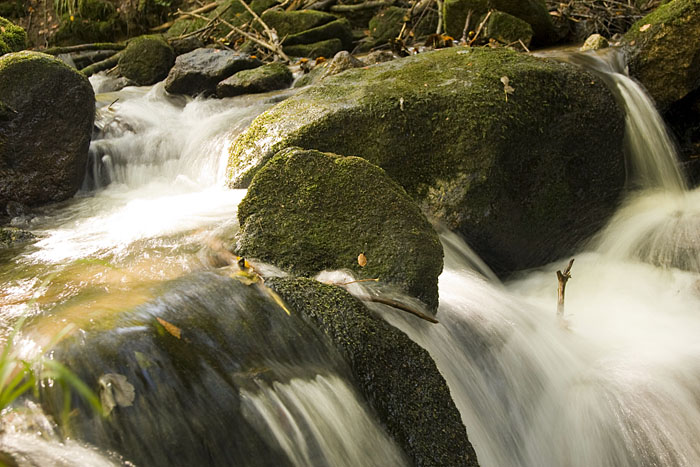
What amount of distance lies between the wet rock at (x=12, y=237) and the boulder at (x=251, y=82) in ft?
13.7

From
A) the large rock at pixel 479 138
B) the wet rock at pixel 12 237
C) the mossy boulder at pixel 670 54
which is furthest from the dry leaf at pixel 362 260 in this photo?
the mossy boulder at pixel 670 54

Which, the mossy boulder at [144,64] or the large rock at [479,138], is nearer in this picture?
the large rock at [479,138]

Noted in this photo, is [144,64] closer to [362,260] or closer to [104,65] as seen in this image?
[104,65]

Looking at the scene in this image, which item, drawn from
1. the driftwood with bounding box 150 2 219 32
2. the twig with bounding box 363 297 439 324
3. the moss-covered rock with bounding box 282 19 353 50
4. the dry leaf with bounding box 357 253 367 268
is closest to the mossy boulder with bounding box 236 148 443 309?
the dry leaf with bounding box 357 253 367 268

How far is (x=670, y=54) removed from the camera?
6422 mm

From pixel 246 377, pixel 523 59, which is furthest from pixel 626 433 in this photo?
pixel 523 59

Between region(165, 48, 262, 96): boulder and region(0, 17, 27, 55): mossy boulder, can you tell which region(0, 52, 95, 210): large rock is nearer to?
region(0, 17, 27, 55): mossy boulder

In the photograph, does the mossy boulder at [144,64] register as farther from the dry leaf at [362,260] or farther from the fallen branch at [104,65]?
the dry leaf at [362,260]

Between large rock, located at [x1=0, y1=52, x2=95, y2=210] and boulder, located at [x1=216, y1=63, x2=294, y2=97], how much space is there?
7.96 ft

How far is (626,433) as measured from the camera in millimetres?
2908

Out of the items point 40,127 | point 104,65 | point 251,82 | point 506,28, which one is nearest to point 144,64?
point 104,65

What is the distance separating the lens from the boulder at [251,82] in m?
7.80

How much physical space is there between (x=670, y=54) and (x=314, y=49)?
5.36 m

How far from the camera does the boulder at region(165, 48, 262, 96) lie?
27.3 feet
